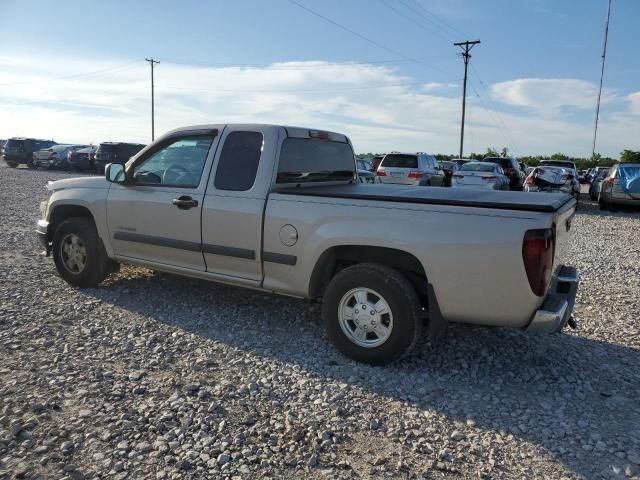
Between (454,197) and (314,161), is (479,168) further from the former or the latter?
(454,197)

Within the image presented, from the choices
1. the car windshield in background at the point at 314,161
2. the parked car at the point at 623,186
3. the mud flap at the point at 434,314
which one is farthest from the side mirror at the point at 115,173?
the parked car at the point at 623,186

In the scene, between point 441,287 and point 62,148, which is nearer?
point 441,287

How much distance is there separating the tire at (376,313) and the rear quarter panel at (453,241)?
22 centimetres

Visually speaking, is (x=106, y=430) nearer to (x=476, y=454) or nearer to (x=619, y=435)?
(x=476, y=454)

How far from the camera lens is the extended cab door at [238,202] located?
4.61 m

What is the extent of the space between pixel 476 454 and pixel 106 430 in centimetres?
219

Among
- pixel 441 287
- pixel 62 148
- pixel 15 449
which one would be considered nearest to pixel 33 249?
pixel 15 449

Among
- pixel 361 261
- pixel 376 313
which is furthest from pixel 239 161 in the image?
pixel 376 313

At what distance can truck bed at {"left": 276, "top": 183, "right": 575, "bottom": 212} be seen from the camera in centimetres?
363

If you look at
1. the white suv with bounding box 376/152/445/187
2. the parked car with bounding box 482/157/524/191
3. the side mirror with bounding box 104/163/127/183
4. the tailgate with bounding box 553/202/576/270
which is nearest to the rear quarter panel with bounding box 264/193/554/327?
the tailgate with bounding box 553/202/576/270

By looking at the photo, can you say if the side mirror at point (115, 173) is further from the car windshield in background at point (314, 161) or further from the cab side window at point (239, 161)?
the car windshield in background at point (314, 161)

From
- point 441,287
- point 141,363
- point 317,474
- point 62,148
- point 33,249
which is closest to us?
point 317,474

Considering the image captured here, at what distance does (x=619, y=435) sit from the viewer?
3.26 metres

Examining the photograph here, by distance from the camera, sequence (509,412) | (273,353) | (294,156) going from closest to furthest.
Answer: (509,412)
(273,353)
(294,156)
